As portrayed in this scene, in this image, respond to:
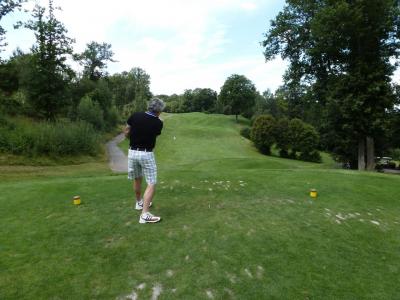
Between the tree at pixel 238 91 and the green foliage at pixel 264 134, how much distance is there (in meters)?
27.7

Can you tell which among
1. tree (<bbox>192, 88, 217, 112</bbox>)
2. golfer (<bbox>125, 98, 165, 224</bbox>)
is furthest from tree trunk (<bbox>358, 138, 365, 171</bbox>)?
tree (<bbox>192, 88, 217, 112</bbox>)

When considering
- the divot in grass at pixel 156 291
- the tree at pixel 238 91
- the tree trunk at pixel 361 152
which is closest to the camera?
the divot in grass at pixel 156 291

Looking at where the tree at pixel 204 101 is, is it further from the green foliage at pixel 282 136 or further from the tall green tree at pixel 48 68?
the tall green tree at pixel 48 68

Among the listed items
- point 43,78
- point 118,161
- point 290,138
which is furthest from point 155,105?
point 290,138

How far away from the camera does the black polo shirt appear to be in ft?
21.6

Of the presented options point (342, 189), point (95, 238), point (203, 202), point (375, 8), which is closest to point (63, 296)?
point (95, 238)

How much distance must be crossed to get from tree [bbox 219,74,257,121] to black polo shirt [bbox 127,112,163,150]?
80718 mm

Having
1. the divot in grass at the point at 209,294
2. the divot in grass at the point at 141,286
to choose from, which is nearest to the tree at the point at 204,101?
the divot in grass at the point at 141,286

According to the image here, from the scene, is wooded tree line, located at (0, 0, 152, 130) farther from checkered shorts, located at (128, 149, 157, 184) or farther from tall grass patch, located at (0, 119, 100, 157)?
checkered shorts, located at (128, 149, 157, 184)

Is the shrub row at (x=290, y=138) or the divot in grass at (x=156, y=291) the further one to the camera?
the shrub row at (x=290, y=138)

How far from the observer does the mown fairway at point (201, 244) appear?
4.50 m

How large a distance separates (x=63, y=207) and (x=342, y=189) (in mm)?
8662

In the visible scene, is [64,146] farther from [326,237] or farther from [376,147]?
[376,147]

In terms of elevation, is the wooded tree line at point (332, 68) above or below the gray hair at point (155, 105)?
above
